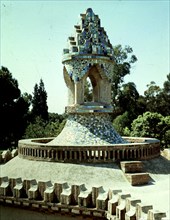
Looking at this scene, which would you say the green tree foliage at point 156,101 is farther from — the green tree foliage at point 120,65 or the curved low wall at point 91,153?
the curved low wall at point 91,153

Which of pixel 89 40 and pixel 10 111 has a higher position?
pixel 89 40

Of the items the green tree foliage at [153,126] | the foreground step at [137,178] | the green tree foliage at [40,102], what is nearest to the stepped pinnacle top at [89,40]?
the foreground step at [137,178]

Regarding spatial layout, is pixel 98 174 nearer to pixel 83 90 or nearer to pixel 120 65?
pixel 83 90

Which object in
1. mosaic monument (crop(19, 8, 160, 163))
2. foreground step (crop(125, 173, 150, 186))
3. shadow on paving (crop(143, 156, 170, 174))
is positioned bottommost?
foreground step (crop(125, 173, 150, 186))

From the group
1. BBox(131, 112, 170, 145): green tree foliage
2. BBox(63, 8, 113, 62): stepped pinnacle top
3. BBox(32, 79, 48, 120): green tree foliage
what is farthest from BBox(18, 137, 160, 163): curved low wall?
BBox(32, 79, 48, 120): green tree foliage

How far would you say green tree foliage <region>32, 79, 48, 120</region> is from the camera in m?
43.8

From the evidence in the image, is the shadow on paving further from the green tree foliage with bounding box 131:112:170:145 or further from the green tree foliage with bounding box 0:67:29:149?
the green tree foliage with bounding box 0:67:29:149

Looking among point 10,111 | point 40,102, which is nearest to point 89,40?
point 10,111

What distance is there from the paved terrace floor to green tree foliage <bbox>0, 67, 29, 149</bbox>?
2124 centimetres

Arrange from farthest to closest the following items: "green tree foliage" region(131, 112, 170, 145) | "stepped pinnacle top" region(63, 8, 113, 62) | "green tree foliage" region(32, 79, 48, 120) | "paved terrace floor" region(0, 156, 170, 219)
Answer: "green tree foliage" region(32, 79, 48, 120)
"green tree foliage" region(131, 112, 170, 145)
"stepped pinnacle top" region(63, 8, 113, 62)
"paved terrace floor" region(0, 156, 170, 219)

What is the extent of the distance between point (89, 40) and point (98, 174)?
541 cm

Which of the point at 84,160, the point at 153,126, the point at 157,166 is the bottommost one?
the point at 157,166

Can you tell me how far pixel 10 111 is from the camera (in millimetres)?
33031

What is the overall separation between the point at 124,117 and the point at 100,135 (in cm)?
2268
